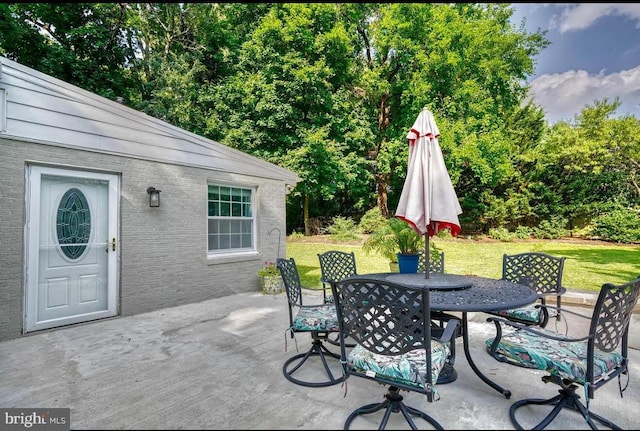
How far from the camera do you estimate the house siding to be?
3.86 metres

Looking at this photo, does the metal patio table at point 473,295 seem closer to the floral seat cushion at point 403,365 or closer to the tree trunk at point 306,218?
the floral seat cushion at point 403,365

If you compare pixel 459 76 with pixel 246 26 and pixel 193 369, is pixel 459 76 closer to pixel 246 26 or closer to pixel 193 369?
pixel 246 26

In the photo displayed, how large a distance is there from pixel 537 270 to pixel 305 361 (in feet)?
8.92

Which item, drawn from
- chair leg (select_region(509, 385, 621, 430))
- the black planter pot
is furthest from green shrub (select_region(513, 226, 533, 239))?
chair leg (select_region(509, 385, 621, 430))

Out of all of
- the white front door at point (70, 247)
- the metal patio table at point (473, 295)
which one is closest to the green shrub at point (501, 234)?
the metal patio table at point (473, 295)

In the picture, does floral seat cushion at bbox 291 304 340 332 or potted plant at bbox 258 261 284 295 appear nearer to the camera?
floral seat cushion at bbox 291 304 340 332

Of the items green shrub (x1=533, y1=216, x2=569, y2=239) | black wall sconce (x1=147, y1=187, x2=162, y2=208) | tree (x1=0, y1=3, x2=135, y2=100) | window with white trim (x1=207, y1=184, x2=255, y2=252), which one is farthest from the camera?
green shrub (x1=533, y1=216, x2=569, y2=239)

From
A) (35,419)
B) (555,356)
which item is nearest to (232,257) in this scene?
(35,419)

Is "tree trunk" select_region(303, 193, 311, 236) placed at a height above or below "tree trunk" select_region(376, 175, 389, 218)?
below

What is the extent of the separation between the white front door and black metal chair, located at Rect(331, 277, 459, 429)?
12.7ft

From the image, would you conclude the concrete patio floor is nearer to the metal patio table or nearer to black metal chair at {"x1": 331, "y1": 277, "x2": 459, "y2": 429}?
black metal chair at {"x1": 331, "y1": 277, "x2": 459, "y2": 429}

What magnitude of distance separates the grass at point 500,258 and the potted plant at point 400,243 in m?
1.89

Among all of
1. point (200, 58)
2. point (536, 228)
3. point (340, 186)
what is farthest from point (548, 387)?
point (200, 58)

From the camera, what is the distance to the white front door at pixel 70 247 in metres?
4.04
